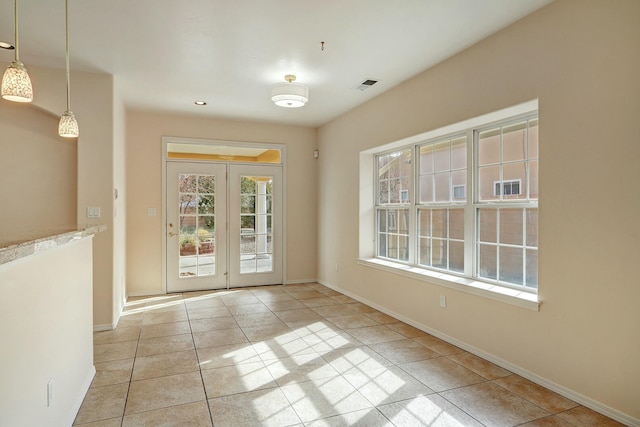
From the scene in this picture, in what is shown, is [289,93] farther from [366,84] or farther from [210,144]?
[210,144]

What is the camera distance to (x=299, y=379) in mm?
2865

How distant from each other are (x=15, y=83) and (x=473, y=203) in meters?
3.45

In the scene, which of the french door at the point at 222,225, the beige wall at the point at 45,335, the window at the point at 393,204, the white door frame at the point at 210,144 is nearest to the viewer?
the beige wall at the point at 45,335

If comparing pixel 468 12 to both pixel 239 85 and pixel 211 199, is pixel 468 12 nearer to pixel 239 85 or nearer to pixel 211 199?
pixel 239 85

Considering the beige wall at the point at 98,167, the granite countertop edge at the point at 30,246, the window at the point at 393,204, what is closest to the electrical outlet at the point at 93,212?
the beige wall at the point at 98,167

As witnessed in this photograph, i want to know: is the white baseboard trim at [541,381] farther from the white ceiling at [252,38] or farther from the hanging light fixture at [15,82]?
the hanging light fixture at [15,82]

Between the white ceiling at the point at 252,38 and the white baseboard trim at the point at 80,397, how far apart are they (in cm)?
266

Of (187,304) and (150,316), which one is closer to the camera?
(150,316)

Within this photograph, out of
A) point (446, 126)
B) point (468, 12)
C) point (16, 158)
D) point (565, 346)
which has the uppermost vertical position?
point (468, 12)

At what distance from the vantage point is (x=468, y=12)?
2.77 metres

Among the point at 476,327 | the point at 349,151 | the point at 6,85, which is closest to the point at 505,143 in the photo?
the point at 476,327

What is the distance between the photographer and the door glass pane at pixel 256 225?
20.4 feet

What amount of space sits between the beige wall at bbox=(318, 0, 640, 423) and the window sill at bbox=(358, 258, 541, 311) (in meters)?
0.07

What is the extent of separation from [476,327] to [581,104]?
1.91 meters
